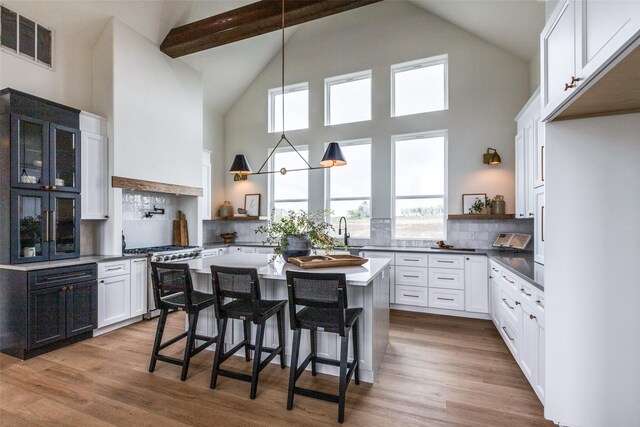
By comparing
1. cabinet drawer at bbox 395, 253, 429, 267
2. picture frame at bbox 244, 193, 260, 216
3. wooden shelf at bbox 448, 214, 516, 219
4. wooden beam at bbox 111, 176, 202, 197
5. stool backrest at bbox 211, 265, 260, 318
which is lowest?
cabinet drawer at bbox 395, 253, 429, 267

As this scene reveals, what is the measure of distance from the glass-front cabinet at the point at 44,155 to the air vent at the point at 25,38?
3.00ft

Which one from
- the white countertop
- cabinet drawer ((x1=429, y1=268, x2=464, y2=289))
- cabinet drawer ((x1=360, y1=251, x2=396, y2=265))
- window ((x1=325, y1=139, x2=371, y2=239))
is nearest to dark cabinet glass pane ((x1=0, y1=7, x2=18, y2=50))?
the white countertop

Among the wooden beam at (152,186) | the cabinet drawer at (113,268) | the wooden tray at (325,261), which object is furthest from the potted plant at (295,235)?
the wooden beam at (152,186)

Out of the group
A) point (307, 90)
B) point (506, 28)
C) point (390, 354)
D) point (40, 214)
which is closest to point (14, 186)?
point (40, 214)

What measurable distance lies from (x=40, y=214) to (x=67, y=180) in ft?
1.58

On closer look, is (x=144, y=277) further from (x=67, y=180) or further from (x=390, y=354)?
(x=390, y=354)

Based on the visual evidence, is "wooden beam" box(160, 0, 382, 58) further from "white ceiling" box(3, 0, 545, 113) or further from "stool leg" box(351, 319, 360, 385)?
"stool leg" box(351, 319, 360, 385)

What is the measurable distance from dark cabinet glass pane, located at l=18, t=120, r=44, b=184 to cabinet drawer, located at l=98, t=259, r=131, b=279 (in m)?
1.13

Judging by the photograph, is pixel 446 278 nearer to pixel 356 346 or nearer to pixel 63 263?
pixel 356 346

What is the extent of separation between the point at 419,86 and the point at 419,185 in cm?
168

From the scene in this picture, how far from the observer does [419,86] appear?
16.9 ft

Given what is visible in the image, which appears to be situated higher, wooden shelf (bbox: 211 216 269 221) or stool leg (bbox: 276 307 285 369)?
wooden shelf (bbox: 211 216 269 221)

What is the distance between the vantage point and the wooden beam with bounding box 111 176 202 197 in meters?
3.99

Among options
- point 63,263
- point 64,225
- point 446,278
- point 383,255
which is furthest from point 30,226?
point 446,278
